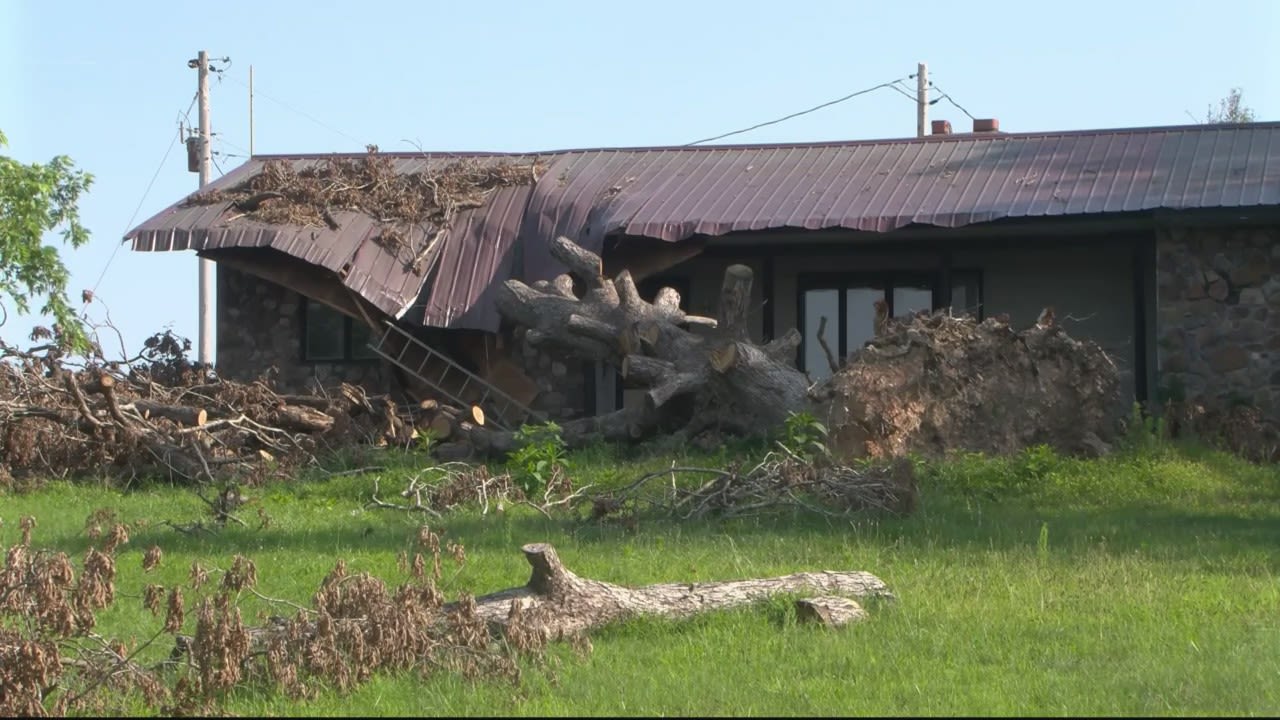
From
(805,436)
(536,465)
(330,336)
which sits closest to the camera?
(536,465)

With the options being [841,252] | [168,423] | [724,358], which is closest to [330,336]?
[168,423]

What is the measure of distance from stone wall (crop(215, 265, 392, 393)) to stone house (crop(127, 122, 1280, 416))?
2cm

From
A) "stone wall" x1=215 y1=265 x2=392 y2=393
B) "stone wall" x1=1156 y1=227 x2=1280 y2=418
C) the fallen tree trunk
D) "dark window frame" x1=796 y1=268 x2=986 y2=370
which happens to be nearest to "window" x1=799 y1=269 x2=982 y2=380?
"dark window frame" x1=796 y1=268 x2=986 y2=370

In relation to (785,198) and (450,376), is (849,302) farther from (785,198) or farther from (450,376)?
(450,376)

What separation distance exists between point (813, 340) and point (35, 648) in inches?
536

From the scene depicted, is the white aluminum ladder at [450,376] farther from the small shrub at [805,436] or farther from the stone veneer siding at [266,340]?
the small shrub at [805,436]

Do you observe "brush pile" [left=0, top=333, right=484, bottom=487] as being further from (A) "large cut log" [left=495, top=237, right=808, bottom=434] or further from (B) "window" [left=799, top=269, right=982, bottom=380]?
(B) "window" [left=799, top=269, right=982, bottom=380]


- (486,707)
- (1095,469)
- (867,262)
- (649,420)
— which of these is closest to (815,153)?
(867,262)

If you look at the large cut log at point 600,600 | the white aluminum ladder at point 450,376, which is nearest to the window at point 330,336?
the white aluminum ladder at point 450,376

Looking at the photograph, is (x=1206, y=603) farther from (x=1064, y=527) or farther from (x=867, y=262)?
(x=867, y=262)

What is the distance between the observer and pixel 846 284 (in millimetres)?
19609

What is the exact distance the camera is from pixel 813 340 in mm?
19641

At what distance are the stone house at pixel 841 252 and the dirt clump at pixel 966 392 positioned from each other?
1980 mm

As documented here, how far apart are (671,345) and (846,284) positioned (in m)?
4.43
